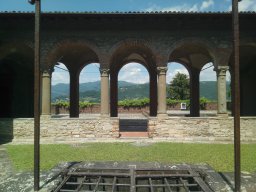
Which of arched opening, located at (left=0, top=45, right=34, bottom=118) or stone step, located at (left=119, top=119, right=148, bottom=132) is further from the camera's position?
arched opening, located at (left=0, top=45, right=34, bottom=118)

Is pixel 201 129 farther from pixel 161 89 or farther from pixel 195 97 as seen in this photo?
pixel 195 97

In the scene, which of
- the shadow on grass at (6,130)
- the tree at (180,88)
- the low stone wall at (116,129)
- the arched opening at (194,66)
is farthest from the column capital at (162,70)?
the tree at (180,88)

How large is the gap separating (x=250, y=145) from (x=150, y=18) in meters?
7.33

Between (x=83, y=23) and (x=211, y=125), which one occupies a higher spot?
(x=83, y=23)

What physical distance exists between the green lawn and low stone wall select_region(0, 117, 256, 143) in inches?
35.7

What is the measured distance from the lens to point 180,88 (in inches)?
1890

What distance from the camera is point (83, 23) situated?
12.4 meters

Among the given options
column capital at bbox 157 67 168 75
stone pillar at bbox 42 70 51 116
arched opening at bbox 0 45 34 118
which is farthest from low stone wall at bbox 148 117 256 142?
arched opening at bbox 0 45 34 118

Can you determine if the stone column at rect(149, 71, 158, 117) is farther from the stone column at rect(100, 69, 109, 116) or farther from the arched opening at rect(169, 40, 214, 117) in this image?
the stone column at rect(100, 69, 109, 116)

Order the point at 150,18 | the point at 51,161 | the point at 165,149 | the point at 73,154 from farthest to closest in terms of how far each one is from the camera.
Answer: the point at 150,18 < the point at 165,149 < the point at 73,154 < the point at 51,161

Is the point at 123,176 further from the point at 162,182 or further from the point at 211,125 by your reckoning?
the point at 211,125

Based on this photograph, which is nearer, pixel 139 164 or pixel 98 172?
pixel 98 172

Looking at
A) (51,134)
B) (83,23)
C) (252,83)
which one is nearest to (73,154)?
(51,134)

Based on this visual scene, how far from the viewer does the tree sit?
47.8 meters
